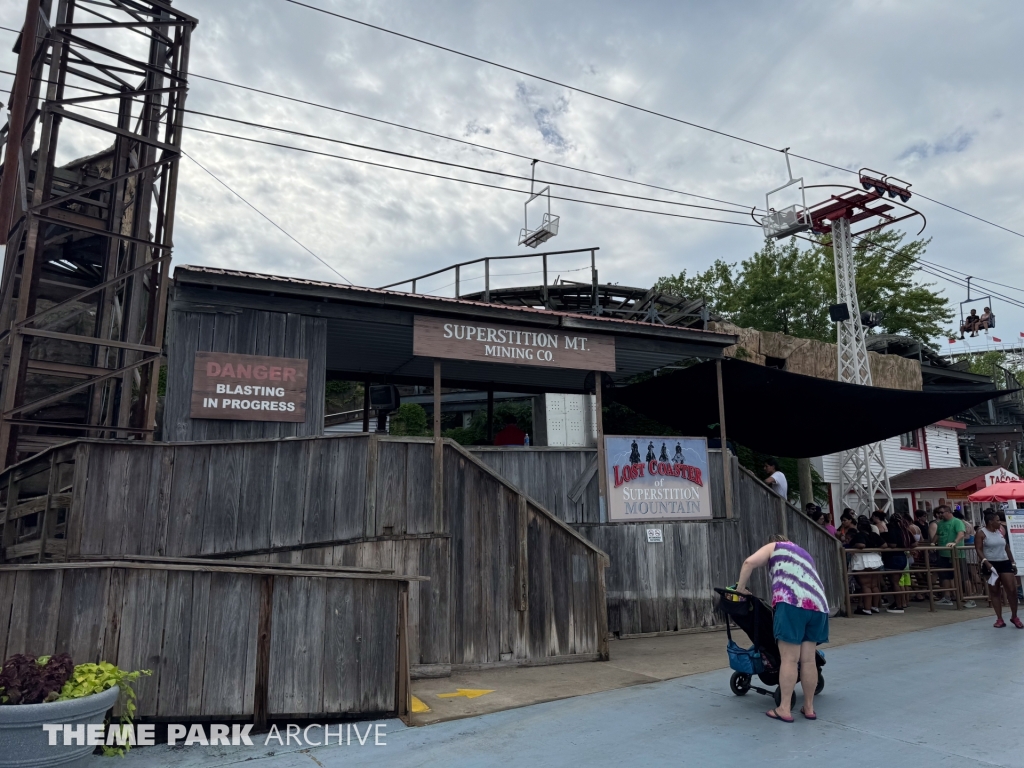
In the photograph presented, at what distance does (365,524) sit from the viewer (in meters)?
7.75

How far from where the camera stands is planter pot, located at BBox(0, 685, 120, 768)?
14.1 ft

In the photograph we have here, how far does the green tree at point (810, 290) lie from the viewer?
1057 inches

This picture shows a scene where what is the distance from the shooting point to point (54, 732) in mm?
4391

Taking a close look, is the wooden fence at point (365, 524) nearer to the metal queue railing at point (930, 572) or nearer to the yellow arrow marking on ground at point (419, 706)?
the yellow arrow marking on ground at point (419, 706)

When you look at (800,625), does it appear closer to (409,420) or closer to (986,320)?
(409,420)

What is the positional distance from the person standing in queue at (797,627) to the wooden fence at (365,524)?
283 centimetres

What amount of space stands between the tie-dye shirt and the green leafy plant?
16.3ft

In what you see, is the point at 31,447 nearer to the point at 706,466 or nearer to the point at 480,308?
the point at 480,308

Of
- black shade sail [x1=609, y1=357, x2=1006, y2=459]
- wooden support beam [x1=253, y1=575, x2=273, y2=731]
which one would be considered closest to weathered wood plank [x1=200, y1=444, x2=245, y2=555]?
wooden support beam [x1=253, y1=575, x2=273, y2=731]

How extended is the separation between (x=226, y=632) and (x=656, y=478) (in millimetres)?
6753

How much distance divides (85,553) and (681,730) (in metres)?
5.23

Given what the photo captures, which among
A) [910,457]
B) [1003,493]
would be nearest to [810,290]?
[910,457]

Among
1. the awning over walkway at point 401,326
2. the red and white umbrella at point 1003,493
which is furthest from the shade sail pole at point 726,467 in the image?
the red and white umbrella at point 1003,493

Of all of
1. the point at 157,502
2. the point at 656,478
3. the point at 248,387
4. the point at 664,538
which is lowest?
the point at 664,538
